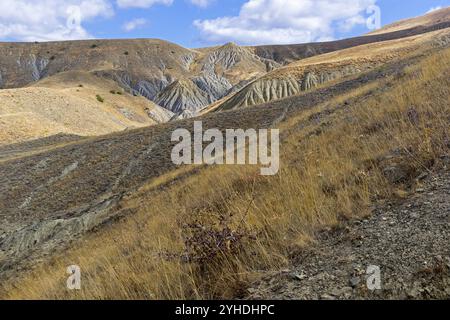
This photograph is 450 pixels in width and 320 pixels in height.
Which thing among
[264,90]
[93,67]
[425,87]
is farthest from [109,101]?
[425,87]

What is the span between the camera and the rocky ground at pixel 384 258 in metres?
2.81

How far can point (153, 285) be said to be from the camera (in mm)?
3541

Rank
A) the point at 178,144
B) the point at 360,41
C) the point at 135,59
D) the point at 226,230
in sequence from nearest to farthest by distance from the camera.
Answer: the point at 226,230 → the point at 178,144 → the point at 135,59 → the point at 360,41

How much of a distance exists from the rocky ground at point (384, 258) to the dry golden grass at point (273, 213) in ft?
0.68

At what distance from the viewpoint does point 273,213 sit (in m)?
4.55

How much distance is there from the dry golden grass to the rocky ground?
0.68 ft

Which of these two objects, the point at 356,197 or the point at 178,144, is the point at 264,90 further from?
the point at 356,197

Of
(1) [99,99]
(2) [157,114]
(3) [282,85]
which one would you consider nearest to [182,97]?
(2) [157,114]

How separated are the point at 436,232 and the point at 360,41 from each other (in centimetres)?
15668

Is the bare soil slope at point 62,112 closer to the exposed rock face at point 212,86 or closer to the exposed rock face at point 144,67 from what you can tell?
the exposed rock face at point 144,67

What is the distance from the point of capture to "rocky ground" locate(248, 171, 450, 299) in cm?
281

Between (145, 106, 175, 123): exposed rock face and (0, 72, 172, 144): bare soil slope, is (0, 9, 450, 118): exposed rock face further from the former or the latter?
(0, 72, 172, 144): bare soil slope

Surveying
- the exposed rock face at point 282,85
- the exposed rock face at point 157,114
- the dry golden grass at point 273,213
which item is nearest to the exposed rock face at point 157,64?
the exposed rock face at point 157,114

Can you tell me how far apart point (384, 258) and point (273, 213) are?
5.16ft
